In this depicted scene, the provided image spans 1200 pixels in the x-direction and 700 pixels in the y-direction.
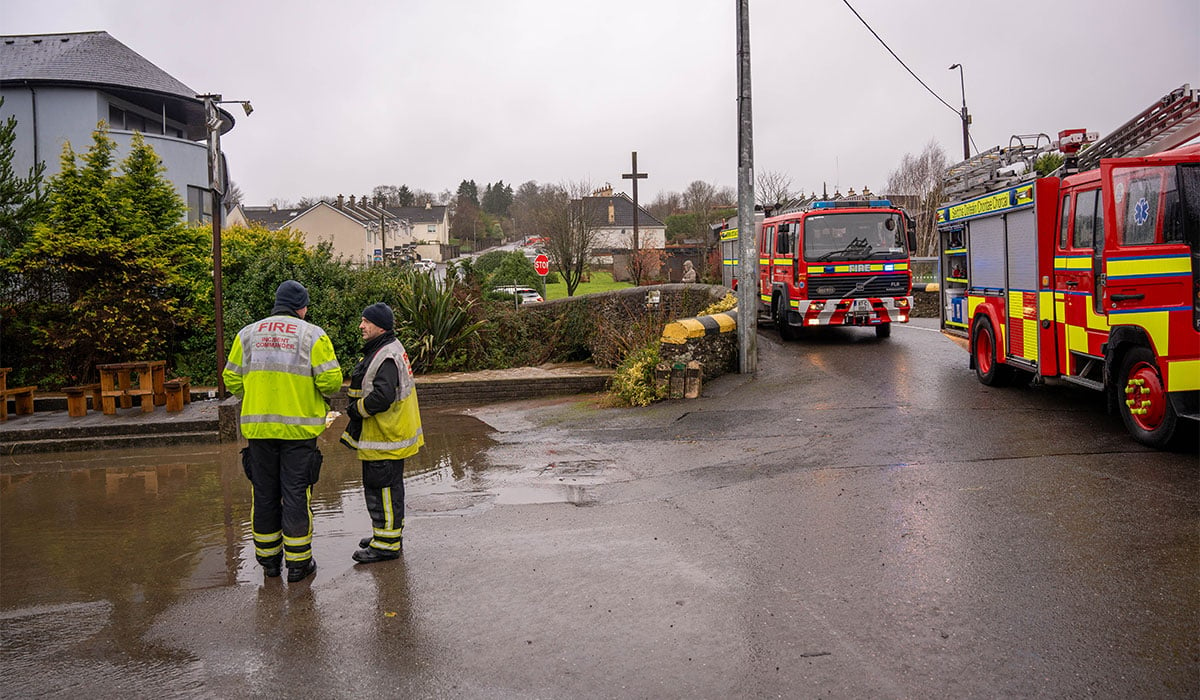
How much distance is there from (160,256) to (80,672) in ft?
40.1

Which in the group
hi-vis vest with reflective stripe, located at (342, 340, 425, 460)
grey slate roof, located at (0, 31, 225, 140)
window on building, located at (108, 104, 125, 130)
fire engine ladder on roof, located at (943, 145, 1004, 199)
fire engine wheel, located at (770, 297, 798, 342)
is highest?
grey slate roof, located at (0, 31, 225, 140)

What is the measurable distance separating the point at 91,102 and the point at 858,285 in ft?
71.5

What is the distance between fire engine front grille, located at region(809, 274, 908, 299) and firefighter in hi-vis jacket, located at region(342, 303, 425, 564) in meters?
10.4

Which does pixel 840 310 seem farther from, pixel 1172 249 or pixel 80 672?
pixel 80 672

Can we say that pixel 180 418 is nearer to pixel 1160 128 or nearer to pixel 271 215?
pixel 1160 128

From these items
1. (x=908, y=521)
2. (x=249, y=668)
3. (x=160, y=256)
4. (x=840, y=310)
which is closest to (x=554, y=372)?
(x=840, y=310)

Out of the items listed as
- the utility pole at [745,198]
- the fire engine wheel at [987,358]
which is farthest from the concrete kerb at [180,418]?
the fire engine wheel at [987,358]

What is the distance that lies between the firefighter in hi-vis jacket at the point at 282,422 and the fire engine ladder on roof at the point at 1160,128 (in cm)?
784

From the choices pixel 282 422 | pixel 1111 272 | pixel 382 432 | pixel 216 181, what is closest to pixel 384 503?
pixel 382 432

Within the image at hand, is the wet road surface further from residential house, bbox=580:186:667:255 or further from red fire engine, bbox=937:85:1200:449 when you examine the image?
residential house, bbox=580:186:667:255

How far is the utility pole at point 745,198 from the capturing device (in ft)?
Answer: 41.7

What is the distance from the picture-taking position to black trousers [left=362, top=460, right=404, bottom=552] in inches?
230

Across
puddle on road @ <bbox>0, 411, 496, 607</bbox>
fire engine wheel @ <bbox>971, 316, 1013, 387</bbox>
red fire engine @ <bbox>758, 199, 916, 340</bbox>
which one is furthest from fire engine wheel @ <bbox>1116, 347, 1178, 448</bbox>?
red fire engine @ <bbox>758, 199, 916, 340</bbox>

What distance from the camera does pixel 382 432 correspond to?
5.87 metres
